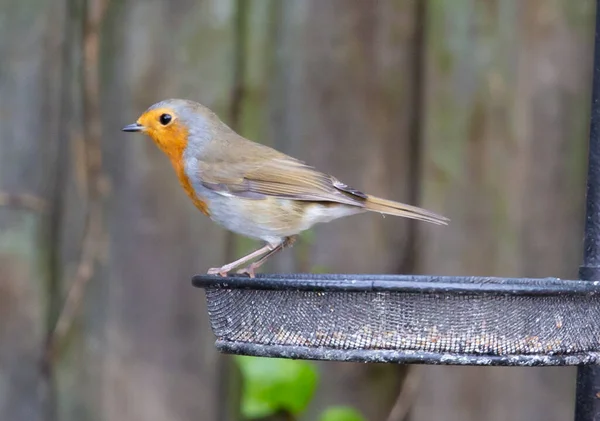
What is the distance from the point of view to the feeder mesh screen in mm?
1762

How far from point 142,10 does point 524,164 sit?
45.6 inches

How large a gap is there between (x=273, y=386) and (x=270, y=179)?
1.93 ft

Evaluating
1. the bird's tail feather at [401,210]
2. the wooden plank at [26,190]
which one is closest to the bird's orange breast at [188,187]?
the wooden plank at [26,190]

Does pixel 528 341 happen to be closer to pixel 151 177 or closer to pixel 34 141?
pixel 151 177

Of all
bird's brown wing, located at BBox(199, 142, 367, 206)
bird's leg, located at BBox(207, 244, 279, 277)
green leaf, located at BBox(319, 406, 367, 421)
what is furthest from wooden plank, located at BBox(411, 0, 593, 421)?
bird's leg, located at BBox(207, 244, 279, 277)

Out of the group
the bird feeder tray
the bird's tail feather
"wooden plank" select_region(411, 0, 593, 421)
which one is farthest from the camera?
"wooden plank" select_region(411, 0, 593, 421)

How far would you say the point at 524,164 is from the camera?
2693 millimetres

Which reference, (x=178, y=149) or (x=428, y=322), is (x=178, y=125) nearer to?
(x=178, y=149)

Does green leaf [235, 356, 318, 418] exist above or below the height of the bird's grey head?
below

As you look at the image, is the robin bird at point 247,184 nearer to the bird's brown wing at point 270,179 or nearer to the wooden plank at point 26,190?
the bird's brown wing at point 270,179

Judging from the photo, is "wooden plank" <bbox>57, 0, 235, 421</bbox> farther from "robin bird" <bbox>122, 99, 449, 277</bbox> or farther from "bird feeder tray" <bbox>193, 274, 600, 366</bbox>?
"bird feeder tray" <bbox>193, 274, 600, 366</bbox>

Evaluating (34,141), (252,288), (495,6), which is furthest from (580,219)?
(34,141)

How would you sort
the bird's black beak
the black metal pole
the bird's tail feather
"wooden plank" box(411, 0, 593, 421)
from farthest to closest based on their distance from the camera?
1. "wooden plank" box(411, 0, 593, 421)
2. the bird's black beak
3. the bird's tail feather
4. the black metal pole

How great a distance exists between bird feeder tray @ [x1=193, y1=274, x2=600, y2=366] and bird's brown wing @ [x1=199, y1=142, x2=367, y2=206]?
72cm
